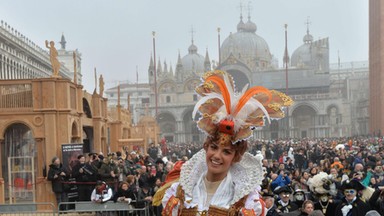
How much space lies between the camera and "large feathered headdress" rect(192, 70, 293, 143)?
4312 mm

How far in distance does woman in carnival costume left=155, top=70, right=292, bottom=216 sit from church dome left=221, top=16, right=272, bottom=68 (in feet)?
304

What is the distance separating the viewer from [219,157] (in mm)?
4348

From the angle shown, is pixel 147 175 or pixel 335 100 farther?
pixel 335 100

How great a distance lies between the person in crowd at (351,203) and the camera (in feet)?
24.6

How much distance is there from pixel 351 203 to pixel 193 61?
4041 inches

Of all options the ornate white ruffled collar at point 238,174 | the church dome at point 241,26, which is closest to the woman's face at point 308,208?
the ornate white ruffled collar at point 238,174

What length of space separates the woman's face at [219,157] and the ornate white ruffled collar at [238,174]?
134 mm

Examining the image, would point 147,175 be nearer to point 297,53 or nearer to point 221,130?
point 221,130

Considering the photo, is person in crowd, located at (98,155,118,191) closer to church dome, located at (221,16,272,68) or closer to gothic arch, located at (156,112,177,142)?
gothic arch, located at (156,112,177,142)

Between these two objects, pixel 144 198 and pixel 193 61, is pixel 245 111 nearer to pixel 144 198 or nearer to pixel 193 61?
pixel 144 198

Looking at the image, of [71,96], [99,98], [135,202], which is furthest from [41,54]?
[135,202]

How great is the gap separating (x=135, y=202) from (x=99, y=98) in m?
10.2

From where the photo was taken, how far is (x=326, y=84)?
89.1 metres

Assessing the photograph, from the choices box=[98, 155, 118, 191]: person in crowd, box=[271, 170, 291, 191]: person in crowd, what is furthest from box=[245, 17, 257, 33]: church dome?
box=[271, 170, 291, 191]: person in crowd
